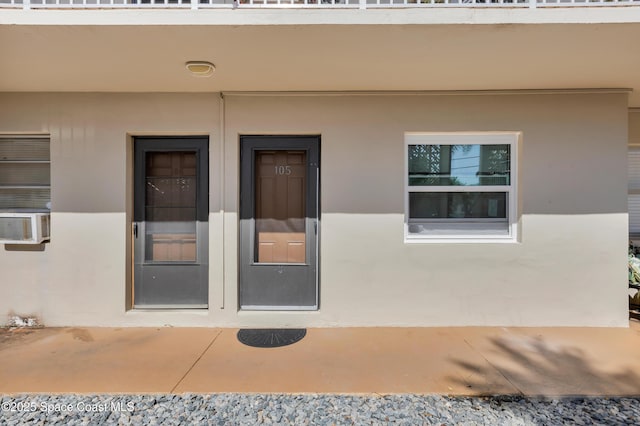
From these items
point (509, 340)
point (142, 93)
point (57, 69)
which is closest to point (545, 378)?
point (509, 340)

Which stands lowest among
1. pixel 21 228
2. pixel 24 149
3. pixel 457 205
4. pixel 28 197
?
pixel 21 228

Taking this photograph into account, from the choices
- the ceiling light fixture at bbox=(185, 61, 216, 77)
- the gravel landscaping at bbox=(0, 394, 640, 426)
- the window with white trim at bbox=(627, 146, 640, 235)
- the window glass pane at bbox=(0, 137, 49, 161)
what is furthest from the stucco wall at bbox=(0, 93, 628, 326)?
the window with white trim at bbox=(627, 146, 640, 235)

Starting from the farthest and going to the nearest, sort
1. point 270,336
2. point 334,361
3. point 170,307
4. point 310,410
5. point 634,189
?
point 634,189, point 170,307, point 270,336, point 334,361, point 310,410

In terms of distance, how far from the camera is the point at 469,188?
3689mm

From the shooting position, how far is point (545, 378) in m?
2.51

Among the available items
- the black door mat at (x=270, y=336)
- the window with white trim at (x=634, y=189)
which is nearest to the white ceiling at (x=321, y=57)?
the window with white trim at (x=634, y=189)

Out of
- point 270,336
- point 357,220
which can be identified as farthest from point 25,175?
point 357,220

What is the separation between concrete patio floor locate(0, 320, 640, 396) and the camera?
2.40 meters

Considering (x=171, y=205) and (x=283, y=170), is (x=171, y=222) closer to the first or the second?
(x=171, y=205)

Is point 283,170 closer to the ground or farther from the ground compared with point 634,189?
farther from the ground

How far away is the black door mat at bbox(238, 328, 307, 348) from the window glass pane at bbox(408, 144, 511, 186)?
214 cm

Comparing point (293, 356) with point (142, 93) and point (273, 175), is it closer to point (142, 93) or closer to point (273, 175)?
point (273, 175)

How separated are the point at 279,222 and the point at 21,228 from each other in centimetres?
283

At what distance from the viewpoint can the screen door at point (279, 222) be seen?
362 centimetres
